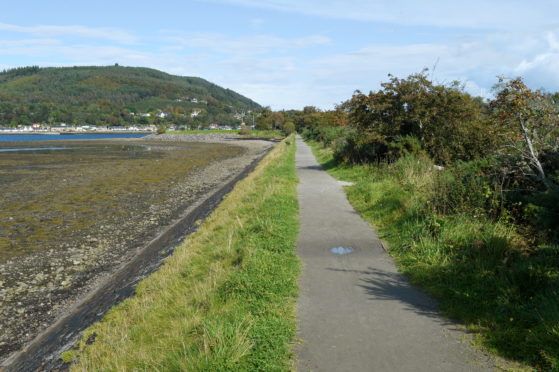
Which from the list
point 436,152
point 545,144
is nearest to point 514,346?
point 545,144

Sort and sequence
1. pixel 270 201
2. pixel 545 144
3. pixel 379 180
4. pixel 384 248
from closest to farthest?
pixel 384 248 < pixel 545 144 < pixel 270 201 < pixel 379 180

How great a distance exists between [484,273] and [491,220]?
2.22 meters

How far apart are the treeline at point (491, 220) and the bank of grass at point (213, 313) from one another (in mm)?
2089

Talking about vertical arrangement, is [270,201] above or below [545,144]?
below

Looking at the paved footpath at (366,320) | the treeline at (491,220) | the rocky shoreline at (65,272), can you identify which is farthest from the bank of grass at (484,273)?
the rocky shoreline at (65,272)

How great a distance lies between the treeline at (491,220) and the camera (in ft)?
14.1

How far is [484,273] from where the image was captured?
17.6 ft

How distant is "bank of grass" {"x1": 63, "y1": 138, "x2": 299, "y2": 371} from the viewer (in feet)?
12.9

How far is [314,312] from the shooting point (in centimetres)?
477

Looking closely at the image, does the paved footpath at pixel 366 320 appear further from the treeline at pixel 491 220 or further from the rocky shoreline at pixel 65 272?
the rocky shoreline at pixel 65 272

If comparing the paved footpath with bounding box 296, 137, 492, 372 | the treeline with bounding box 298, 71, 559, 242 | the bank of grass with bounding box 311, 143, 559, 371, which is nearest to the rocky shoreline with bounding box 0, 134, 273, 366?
the paved footpath with bounding box 296, 137, 492, 372

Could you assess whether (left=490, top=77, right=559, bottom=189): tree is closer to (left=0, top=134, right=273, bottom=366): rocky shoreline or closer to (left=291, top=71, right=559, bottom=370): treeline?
(left=291, top=71, right=559, bottom=370): treeline

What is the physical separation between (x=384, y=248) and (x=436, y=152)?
982cm

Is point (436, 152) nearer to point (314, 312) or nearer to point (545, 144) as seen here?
Result: point (545, 144)
